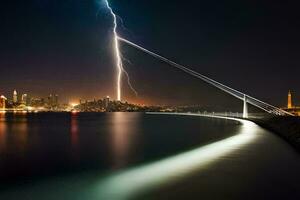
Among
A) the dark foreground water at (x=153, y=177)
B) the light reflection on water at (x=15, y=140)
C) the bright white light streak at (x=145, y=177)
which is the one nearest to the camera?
the dark foreground water at (x=153, y=177)

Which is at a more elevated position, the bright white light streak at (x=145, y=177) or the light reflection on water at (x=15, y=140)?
the bright white light streak at (x=145, y=177)

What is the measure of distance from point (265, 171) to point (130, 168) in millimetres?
5516

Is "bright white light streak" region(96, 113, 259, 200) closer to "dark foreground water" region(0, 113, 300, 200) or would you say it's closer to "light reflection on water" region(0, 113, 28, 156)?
"dark foreground water" region(0, 113, 300, 200)

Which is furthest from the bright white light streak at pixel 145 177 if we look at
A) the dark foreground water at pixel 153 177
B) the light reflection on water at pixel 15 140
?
the light reflection on water at pixel 15 140

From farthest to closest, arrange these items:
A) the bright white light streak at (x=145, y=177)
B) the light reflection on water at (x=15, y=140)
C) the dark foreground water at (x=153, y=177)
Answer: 1. the light reflection on water at (x=15, y=140)
2. the bright white light streak at (x=145, y=177)
3. the dark foreground water at (x=153, y=177)

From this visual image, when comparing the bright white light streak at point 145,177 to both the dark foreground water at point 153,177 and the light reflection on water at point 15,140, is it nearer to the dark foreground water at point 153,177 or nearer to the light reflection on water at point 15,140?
the dark foreground water at point 153,177

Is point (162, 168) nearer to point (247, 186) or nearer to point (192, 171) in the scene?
point (192, 171)

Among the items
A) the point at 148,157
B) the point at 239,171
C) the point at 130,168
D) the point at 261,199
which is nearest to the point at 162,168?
the point at 130,168

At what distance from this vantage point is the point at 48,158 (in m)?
20.8

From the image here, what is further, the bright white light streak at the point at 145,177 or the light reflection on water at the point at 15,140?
the light reflection on water at the point at 15,140

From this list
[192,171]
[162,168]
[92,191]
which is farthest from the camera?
[162,168]

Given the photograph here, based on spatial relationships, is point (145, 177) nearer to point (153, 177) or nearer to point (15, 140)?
point (153, 177)

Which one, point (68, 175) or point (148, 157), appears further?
point (148, 157)

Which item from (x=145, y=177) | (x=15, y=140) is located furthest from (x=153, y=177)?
(x=15, y=140)
